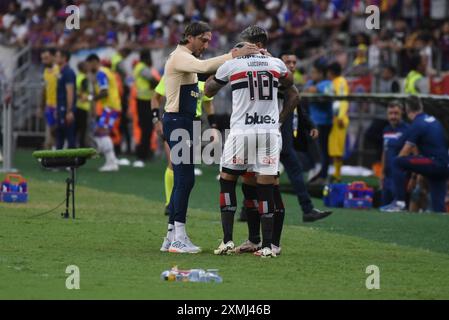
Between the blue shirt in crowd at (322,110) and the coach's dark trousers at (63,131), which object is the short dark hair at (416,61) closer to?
the blue shirt in crowd at (322,110)

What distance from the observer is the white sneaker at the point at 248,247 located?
44.1 feet

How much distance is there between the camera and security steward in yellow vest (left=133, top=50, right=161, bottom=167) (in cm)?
2784

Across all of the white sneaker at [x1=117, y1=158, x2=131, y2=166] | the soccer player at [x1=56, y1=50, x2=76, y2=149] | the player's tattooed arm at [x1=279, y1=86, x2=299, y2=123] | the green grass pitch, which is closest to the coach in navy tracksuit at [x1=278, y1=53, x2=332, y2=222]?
the green grass pitch

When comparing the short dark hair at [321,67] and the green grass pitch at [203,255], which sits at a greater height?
the short dark hair at [321,67]

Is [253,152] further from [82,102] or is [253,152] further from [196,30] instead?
[82,102]

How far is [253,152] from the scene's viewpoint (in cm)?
1300

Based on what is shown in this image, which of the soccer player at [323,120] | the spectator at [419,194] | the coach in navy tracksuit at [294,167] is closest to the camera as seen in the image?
the coach in navy tracksuit at [294,167]

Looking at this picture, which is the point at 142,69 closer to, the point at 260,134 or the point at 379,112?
the point at 379,112

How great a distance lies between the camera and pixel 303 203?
16750 mm

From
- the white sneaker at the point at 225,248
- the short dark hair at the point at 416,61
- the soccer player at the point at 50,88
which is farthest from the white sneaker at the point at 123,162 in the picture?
the white sneaker at the point at 225,248

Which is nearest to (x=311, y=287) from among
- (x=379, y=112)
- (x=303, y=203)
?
(x=303, y=203)

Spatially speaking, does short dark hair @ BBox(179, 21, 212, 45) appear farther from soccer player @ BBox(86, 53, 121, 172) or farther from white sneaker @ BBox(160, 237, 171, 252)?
soccer player @ BBox(86, 53, 121, 172)

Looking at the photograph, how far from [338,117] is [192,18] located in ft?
39.1

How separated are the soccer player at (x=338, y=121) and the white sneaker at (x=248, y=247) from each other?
10.8 metres
